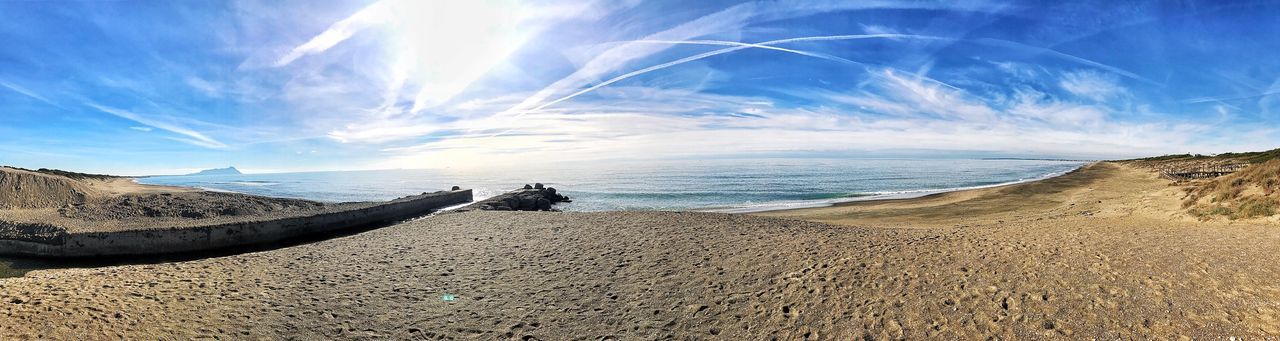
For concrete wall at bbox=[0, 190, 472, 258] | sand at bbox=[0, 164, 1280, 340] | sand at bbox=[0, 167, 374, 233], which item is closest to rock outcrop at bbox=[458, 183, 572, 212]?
concrete wall at bbox=[0, 190, 472, 258]

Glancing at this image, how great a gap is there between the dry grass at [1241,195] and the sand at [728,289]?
0.96 m

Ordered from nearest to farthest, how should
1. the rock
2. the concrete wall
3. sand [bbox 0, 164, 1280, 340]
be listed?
sand [bbox 0, 164, 1280, 340]
the concrete wall
the rock

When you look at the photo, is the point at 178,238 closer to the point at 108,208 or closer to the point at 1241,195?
the point at 108,208

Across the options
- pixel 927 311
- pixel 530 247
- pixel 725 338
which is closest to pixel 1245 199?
pixel 927 311

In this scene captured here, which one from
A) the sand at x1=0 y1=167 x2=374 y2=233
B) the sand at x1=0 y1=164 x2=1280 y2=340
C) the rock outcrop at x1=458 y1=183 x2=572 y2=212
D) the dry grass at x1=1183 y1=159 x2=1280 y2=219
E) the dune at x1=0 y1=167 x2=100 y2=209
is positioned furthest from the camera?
the rock outcrop at x1=458 y1=183 x2=572 y2=212

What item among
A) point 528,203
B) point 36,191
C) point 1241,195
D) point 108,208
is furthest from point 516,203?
point 1241,195

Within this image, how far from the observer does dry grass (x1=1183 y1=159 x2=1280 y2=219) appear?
1267cm

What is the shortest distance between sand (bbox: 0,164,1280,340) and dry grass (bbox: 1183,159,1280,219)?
96 centimetres

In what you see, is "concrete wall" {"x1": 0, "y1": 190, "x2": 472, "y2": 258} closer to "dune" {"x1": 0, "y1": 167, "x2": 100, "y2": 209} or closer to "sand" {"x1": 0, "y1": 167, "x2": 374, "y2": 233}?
"sand" {"x1": 0, "y1": 167, "x2": 374, "y2": 233}

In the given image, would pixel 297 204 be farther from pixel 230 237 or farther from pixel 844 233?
pixel 844 233

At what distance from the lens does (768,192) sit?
42062 mm

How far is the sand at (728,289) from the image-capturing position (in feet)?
19.9

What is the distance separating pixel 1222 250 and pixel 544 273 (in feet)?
42.6

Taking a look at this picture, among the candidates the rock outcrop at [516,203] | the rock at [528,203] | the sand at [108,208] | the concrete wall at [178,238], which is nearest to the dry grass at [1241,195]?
the rock outcrop at [516,203]
